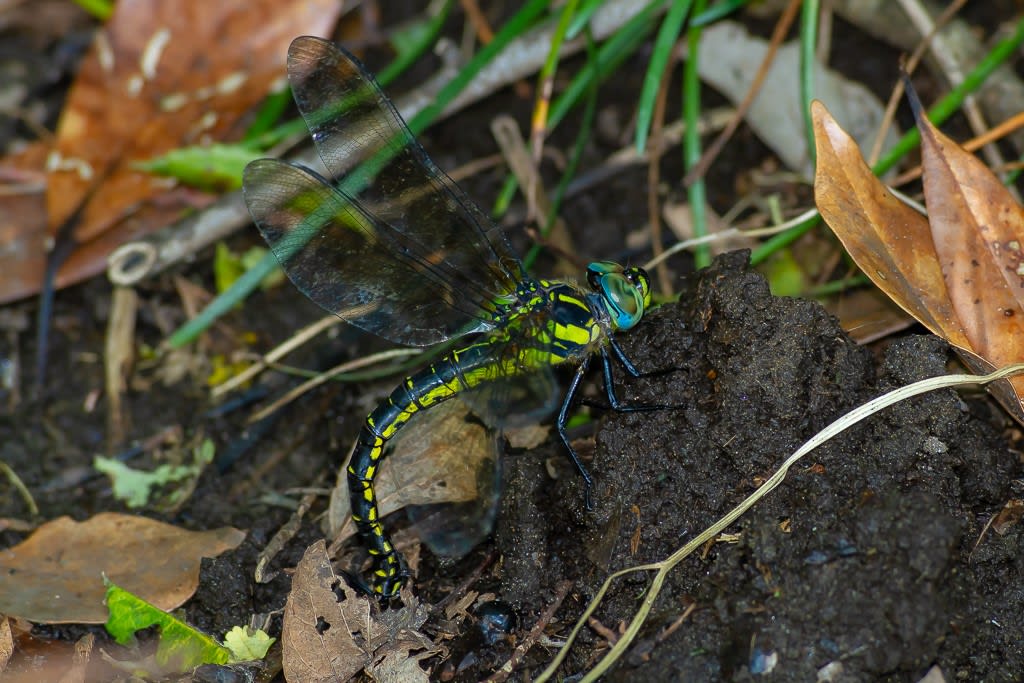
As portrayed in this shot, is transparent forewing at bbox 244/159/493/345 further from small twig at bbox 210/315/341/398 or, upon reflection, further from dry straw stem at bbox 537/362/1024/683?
dry straw stem at bbox 537/362/1024/683

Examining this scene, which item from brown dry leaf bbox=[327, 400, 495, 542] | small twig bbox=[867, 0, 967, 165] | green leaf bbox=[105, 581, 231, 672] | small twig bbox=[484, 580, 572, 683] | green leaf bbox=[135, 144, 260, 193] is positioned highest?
green leaf bbox=[135, 144, 260, 193]

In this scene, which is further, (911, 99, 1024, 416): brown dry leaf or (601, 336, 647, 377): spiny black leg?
(601, 336, 647, 377): spiny black leg

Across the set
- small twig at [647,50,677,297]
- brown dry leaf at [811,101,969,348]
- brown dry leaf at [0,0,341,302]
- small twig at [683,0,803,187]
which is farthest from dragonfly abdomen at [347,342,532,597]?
brown dry leaf at [0,0,341,302]

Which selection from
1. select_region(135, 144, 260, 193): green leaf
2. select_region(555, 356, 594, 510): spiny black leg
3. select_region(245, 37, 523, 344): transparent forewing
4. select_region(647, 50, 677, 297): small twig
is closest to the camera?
select_region(555, 356, 594, 510): spiny black leg

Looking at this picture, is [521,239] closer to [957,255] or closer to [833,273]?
[833,273]

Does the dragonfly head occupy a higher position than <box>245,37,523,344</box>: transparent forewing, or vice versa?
<box>245,37,523,344</box>: transparent forewing

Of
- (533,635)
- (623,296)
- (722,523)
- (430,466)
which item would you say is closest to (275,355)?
(430,466)

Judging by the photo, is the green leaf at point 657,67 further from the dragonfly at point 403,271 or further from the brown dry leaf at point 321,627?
the brown dry leaf at point 321,627

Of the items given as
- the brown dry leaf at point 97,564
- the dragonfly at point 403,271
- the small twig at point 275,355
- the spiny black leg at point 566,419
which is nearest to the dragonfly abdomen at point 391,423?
the dragonfly at point 403,271
